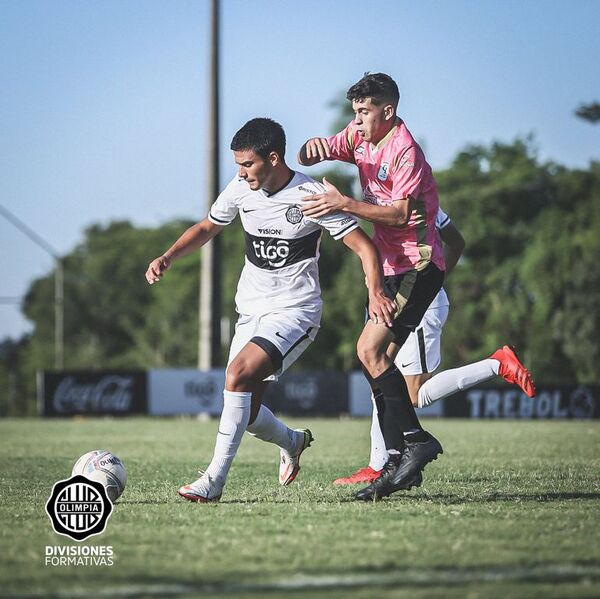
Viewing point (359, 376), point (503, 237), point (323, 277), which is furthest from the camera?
point (323, 277)

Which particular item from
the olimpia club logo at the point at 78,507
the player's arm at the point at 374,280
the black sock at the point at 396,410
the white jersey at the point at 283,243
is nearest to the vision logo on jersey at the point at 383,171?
the white jersey at the point at 283,243

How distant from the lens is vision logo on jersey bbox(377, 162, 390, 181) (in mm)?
7193

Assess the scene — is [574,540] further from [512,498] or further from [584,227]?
[584,227]

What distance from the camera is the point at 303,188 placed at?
7156 mm

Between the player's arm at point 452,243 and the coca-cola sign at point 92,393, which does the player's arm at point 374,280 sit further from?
the coca-cola sign at point 92,393

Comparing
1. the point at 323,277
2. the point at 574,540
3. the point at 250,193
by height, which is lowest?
the point at 574,540

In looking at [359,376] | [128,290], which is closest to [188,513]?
[359,376]

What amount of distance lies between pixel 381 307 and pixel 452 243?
2.02m

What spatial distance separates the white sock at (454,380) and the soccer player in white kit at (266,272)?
6.51 ft

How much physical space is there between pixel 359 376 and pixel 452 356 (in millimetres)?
28108

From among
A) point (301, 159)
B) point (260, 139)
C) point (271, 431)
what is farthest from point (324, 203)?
point (271, 431)

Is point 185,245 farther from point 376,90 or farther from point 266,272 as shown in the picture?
point 376,90

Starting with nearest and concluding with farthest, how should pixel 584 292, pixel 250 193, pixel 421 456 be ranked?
pixel 421 456 < pixel 250 193 < pixel 584 292

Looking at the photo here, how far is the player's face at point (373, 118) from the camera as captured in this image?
716 cm
